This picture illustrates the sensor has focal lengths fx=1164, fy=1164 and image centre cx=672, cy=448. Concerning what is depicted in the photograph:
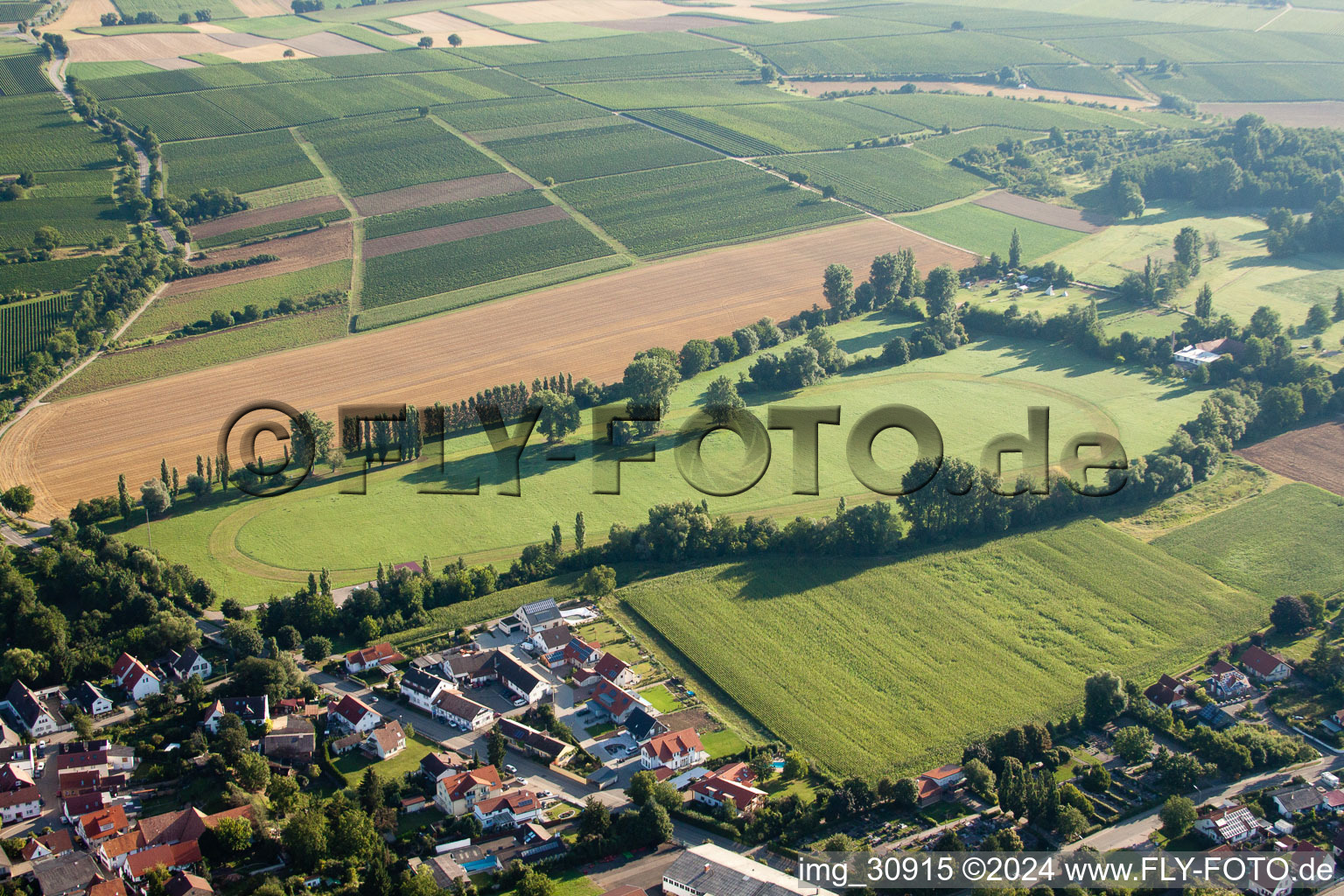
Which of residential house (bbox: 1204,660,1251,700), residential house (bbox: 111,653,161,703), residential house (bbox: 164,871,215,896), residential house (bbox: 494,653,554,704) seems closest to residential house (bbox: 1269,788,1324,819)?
residential house (bbox: 1204,660,1251,700)

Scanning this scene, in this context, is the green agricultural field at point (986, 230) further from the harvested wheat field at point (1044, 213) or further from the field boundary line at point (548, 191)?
the field boundary line at point (548, 191)

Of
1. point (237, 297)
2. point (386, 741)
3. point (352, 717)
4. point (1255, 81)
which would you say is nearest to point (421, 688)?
point (352, 717)

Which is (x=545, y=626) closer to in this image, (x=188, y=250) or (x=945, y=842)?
(x=945, y=842)

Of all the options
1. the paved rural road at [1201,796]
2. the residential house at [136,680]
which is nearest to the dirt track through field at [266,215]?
the residential house at [136,680]

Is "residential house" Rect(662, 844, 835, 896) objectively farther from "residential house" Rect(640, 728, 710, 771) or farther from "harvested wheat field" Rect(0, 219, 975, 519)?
"harvested wheat field" Rect(0, 219, 975, 519)

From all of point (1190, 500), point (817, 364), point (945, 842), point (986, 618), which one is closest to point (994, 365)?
point (817, 364)

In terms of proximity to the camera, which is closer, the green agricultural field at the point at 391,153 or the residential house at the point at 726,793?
the residential house at the point at 726,793
